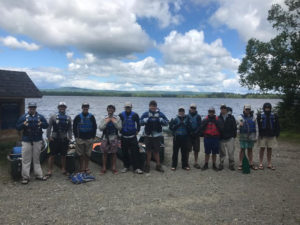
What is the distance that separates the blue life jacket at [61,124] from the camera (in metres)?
7.21

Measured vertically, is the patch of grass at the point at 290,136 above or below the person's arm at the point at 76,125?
below

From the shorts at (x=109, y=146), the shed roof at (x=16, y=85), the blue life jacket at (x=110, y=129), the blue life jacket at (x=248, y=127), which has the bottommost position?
the shorts at (x=109, y=146)

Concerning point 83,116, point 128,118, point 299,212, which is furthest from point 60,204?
point 299,212

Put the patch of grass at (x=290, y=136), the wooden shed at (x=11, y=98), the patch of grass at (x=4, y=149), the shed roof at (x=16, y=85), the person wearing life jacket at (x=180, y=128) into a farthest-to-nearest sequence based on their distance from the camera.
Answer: the patch of grass at (x=290, y=136) → the wooden shed at (x=11, y=98) → the shed roof at (x=16, y=85) → the patch of grass at (x=4, y=149) → the person wearing life jacket at (x=180, y=128)

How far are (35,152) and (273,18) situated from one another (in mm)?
19001

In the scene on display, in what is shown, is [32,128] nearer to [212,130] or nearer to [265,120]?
[212,130]

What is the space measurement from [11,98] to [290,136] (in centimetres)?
1729

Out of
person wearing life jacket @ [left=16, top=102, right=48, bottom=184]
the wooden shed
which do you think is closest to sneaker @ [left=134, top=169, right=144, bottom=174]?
person wearing life jacket @ [left=16, top=102, right=48, bottom=184]

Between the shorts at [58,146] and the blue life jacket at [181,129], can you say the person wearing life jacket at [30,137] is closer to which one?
the shorts at [58,146]

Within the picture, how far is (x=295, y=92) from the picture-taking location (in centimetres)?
1770

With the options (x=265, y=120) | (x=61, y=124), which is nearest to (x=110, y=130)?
(x=61, y=124)

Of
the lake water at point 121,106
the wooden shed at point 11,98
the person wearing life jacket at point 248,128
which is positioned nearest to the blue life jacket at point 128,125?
the lake water at point 121,106

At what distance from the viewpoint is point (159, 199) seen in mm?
5859

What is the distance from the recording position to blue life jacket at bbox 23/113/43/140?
22.3 feet
